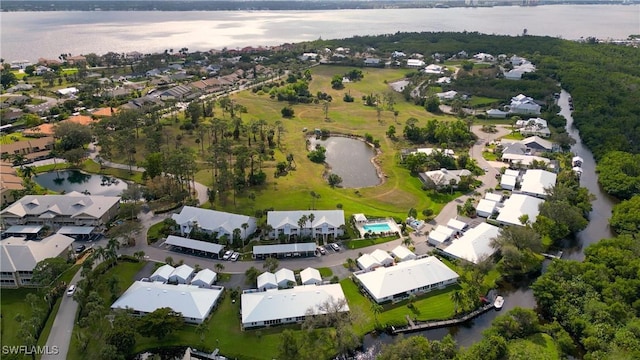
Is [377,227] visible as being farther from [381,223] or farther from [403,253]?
[403,253]

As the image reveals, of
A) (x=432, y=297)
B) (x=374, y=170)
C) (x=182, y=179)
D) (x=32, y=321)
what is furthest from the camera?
(x=374, y=170)

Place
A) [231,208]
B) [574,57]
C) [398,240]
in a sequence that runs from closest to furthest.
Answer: [398,240] < [231,208] < [574,57]

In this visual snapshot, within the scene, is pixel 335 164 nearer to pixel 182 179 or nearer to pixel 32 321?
pixel 182 179

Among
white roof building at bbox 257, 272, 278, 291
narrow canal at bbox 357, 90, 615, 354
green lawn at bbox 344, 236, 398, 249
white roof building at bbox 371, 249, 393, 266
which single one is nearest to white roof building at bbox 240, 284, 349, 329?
white roof building at bbox 257, 272, 278, 291

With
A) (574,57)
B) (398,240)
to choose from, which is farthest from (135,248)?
(574,57)

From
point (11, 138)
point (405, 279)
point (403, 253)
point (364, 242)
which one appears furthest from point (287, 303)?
point (11, 138)

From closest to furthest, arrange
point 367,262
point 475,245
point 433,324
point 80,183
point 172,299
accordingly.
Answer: point 433,324 < point 172,299 < point 367,262 < point 475,245 < point 80,183

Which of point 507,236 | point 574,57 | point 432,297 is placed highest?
point 574,57
